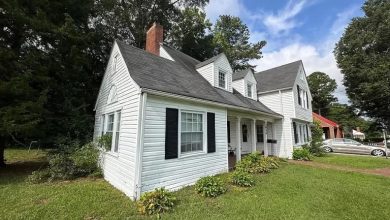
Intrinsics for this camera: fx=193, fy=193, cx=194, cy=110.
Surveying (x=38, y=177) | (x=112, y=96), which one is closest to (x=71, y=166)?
(x=38, y=177)

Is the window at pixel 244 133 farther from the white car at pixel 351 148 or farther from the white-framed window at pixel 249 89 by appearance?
the white car at pixel 351 148

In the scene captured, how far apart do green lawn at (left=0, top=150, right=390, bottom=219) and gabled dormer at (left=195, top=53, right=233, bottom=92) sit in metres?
5.87

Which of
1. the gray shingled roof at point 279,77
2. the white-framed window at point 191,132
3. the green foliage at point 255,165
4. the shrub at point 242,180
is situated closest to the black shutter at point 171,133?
the white-framed window at point 191,132

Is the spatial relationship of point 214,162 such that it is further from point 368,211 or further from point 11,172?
point 11,172

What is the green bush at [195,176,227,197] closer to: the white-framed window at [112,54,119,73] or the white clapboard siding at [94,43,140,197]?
the white clapboard siding at [94,43,140,197]

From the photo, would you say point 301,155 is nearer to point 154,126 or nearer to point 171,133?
point 171,133

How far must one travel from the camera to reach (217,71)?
11.1 metres

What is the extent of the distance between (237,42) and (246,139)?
22.0 meters

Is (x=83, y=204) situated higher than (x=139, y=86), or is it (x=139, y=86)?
(x=139, y=86)

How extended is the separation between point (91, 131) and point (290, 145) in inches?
528

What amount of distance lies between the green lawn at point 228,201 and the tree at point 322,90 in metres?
44.6

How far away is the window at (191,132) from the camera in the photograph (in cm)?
702

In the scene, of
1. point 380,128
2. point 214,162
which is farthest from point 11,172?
point 380,128

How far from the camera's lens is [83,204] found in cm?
530
